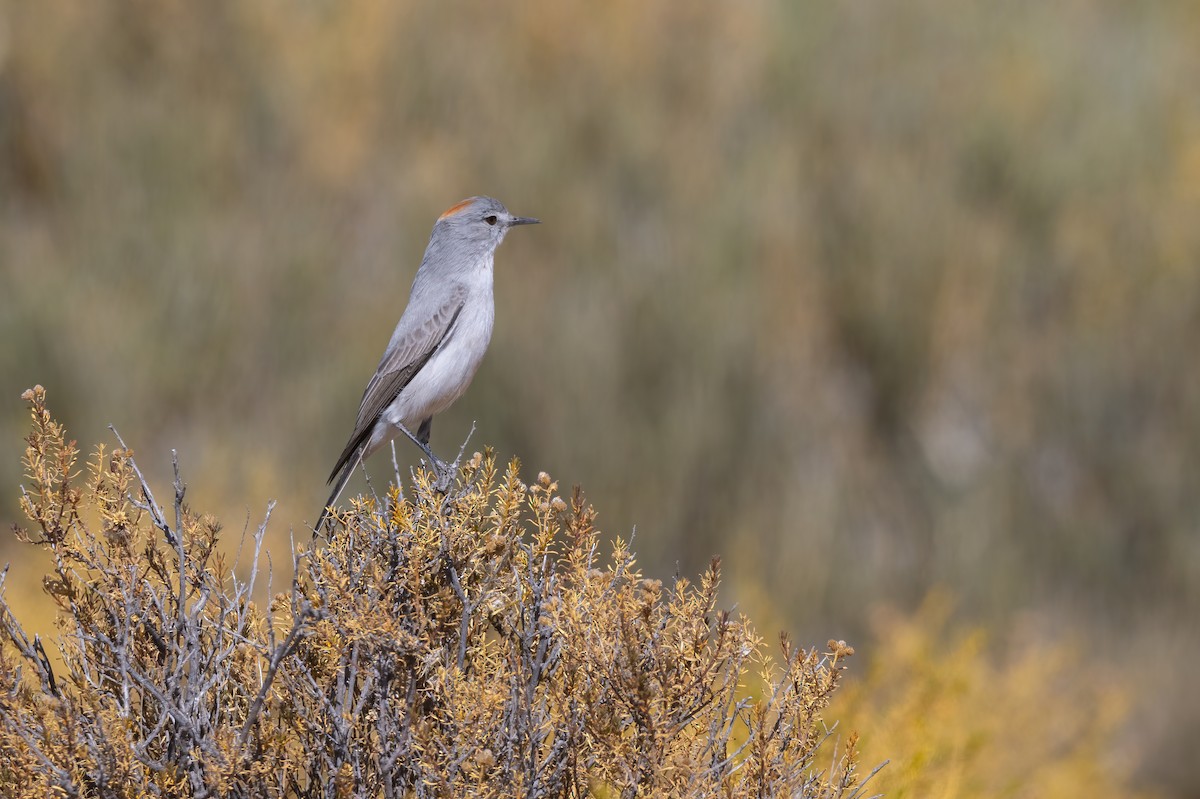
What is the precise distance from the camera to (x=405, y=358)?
5.31 meters

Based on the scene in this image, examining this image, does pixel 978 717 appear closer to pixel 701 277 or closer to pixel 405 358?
pixel 405 358

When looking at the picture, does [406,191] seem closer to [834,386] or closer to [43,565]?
[834,386]

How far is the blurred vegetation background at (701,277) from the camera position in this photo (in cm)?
897

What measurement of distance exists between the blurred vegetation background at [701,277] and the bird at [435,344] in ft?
5.88

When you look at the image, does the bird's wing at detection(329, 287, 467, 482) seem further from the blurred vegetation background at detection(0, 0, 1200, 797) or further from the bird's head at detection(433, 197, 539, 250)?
the blurred vegetation background at detection(0, 0, 1200, 797)

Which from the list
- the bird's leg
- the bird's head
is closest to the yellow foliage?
the bird's leg

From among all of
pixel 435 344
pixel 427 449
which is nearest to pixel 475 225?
pixel 435 344

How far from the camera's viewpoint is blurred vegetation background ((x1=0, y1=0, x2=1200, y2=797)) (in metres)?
8.97

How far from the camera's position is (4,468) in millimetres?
8727

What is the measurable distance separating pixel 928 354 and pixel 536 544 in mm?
7339


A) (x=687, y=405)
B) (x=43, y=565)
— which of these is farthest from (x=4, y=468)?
(x=687, y=405)

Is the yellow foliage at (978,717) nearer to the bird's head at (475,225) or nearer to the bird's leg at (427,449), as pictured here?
the bird's leg at (427,449)

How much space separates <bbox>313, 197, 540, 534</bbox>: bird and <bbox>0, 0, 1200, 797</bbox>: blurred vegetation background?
179 centimetres

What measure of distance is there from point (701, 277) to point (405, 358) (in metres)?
4.93
